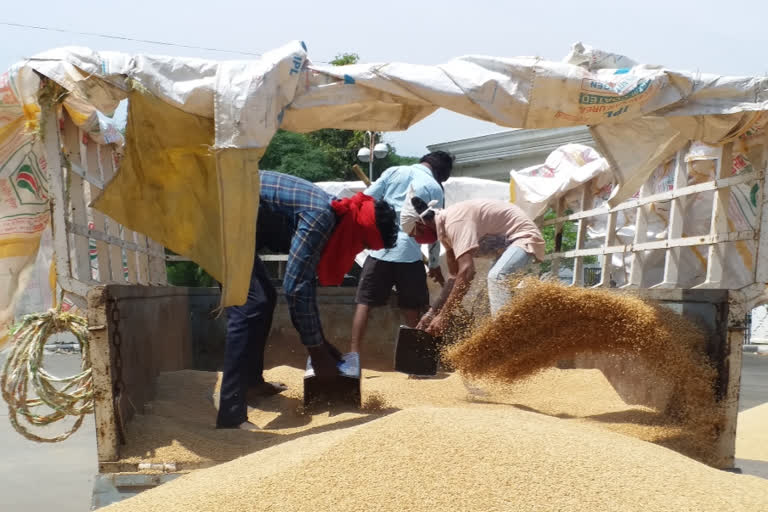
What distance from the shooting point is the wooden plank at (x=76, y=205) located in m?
2.95

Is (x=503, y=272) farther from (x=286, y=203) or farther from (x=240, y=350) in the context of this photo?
(x=240, y=350)

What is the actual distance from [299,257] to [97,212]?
1.00 metres

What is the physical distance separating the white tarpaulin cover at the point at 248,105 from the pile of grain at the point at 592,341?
0.85m

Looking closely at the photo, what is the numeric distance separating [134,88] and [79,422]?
137 centimetres

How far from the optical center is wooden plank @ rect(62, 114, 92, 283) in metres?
2.95

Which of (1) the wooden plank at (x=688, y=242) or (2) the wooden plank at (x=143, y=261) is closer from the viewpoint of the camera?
(1) the wooden plank at (x=688, y=242)

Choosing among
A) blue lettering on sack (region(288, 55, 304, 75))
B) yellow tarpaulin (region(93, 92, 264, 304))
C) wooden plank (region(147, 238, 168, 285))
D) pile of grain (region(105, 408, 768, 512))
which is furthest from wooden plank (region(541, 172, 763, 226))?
wooden plank (region(147, 238, 168, 285))

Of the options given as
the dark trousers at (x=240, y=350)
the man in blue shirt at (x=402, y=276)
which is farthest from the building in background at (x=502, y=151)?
the dark trousers at (x=240, y=350)

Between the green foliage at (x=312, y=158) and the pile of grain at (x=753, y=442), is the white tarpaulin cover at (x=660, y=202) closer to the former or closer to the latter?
the pile of grain at (x=753, y=442)

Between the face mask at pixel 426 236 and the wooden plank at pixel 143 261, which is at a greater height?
the face mask at pixel 426 236

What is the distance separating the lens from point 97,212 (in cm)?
358

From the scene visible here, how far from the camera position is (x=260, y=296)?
3.55 meters

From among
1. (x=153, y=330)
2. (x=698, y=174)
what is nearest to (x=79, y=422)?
(x=153, y=330)

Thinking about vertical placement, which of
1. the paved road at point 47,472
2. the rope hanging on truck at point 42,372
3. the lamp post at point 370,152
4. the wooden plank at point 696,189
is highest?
the lamp post at point 370,152
